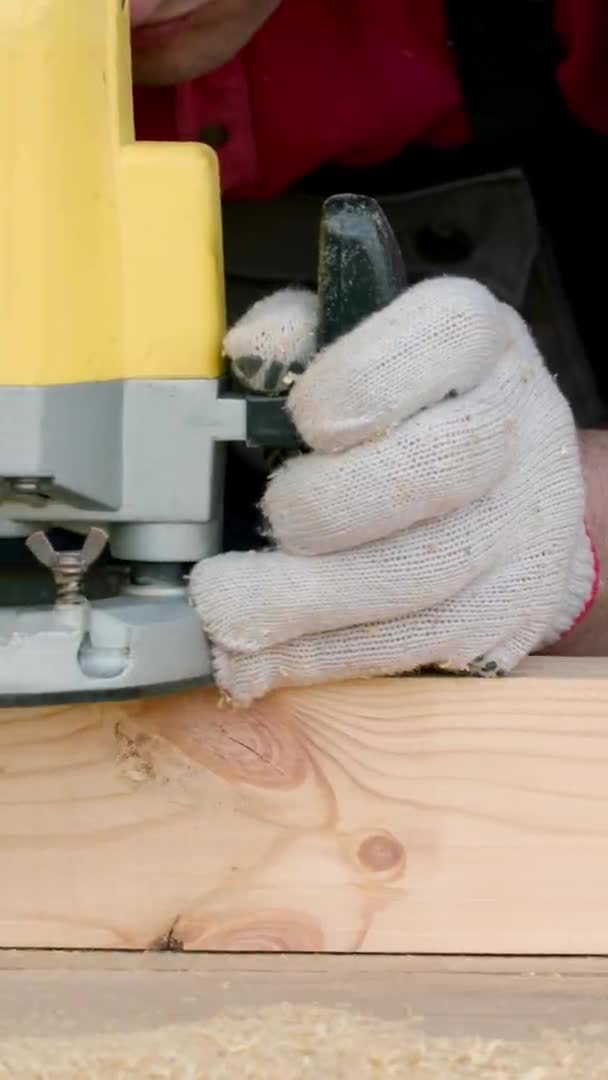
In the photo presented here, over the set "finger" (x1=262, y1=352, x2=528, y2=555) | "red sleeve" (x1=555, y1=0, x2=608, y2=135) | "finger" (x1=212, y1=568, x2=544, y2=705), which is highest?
"red sleeve" (x1=555, y1=0, x2=608, y2=135)

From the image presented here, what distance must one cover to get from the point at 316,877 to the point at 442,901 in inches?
2.8

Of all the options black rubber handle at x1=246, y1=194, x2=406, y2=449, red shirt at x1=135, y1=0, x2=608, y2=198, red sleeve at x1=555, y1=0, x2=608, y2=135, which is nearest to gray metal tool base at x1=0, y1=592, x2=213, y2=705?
black rubber handle at x1=246, y1=194, x2=406, y2=449

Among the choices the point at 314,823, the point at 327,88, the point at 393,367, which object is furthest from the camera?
the point at 327,88

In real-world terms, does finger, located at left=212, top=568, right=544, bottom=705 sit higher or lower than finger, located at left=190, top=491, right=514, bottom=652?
lower

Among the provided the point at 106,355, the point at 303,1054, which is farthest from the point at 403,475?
the point at 303,1054

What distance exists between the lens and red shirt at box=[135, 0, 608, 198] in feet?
3.37

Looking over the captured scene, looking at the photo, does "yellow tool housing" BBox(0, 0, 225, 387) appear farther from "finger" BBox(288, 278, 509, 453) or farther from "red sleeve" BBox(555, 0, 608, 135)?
"red sleeve" BBox(555, 0, 608, 135)

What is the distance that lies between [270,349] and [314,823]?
0.27 meters

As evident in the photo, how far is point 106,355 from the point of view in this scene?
0.63 metres

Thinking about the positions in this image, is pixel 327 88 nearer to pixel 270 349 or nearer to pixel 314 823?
pixel 270 349

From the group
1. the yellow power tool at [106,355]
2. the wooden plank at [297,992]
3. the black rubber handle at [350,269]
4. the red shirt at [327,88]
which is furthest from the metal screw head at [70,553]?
the red shirt at [327,88]

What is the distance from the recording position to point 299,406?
63 centimetres

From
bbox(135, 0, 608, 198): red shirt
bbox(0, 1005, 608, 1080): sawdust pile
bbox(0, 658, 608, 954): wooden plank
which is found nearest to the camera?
bbox(0, 1005, 608, 1080): sawdust pile

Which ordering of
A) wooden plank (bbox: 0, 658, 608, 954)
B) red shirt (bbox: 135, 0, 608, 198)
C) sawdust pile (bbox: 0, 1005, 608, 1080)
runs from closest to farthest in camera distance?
sawdust pile (bbox: 0, 1005, 608, 1080) < wooden plank (bbox: 0, 658, 608, 954) < red shirt (bbox: 135, 0, 608, 198)
